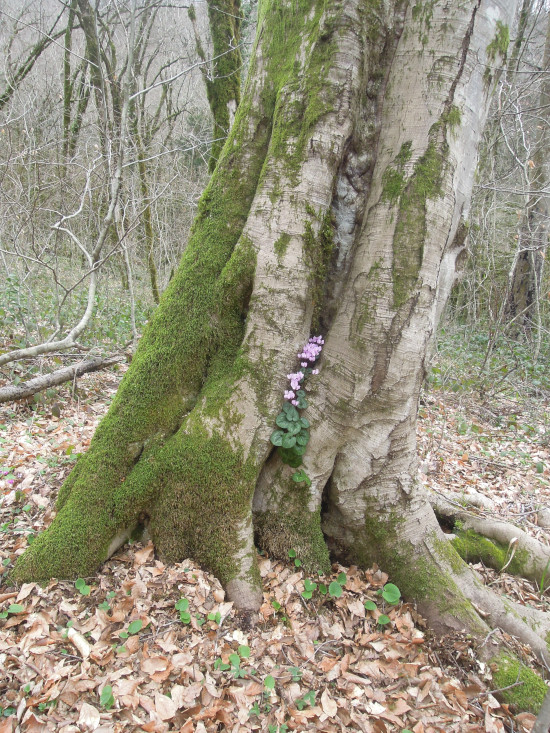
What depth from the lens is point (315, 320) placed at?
2598 millimetres

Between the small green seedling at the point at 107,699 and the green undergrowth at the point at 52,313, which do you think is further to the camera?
the green undergrowth at the point at 52,313

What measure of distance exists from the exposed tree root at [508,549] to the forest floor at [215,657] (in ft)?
0.71

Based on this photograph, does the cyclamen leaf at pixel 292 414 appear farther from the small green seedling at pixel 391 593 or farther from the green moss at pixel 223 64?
the green moss at pixel 223 64

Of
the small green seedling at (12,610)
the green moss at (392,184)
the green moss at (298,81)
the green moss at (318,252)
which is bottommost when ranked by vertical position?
the small green seedling at (12,610)

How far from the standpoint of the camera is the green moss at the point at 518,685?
7.02 feet

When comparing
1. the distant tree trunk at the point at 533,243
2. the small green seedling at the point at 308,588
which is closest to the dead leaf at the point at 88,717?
the small green seedling at the point at 308,588

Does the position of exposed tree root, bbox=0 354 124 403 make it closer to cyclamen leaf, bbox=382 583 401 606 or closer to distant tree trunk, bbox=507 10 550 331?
cyclamen leaf, bbox=382 583 401 606

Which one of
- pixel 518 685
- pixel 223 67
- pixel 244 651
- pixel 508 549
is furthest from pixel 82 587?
pixel 223 67

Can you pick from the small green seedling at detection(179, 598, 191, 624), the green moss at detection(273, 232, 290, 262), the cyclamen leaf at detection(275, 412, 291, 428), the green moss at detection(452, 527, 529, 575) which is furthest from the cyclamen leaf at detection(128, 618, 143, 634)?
the green moss at detection(452, 527, 529, 575)

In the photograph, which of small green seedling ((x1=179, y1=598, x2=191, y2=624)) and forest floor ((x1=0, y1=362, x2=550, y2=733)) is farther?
small green seedling ((x1=179, y1=598, x2=191, y2=624))

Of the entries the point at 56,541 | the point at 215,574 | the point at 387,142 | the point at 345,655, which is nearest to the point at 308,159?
the point at 387,142

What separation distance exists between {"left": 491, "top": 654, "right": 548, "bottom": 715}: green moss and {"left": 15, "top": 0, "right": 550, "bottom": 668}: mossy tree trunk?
0.25m

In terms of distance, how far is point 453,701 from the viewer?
6.92 feet

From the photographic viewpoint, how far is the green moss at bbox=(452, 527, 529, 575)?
10.2ft
